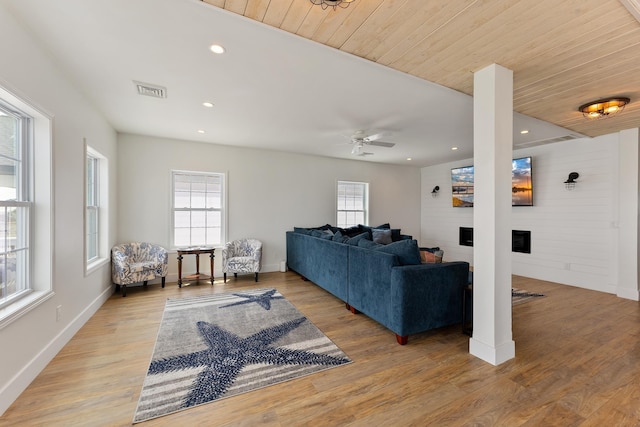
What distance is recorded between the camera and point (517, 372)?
7.43 ft

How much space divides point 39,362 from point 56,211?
1.26 metres

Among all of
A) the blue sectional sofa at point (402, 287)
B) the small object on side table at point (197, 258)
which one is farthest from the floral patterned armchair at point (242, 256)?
the blue sectional sofa at point (402, 287)

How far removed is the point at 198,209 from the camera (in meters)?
5.35

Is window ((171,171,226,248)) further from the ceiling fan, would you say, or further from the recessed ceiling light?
the recessed ceiling light

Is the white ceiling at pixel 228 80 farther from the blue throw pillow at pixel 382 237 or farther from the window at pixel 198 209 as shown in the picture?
the blue throw pillow at pixel 382 237

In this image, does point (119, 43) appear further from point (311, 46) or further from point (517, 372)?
point (517, 372)

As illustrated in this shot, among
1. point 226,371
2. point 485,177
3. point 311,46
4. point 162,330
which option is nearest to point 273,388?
point 226,371

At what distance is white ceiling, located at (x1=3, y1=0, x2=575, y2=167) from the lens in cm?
194

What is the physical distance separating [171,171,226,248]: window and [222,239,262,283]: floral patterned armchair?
1.13 feet

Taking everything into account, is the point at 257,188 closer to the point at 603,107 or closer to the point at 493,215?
the point at 493,215

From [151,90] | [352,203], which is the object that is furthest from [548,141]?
[151,90]

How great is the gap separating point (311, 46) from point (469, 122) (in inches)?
114

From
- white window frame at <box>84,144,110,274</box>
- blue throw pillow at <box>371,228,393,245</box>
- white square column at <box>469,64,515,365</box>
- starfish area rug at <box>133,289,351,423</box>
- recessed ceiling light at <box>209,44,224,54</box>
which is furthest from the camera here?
blue throw pillow at <box>371,228,393,245</box>

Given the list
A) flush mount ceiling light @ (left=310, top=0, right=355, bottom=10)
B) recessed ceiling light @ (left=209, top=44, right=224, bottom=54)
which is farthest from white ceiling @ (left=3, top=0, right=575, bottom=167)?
flush mount ceiling light @ (left=310, top=0, right=355, bottom=10)
